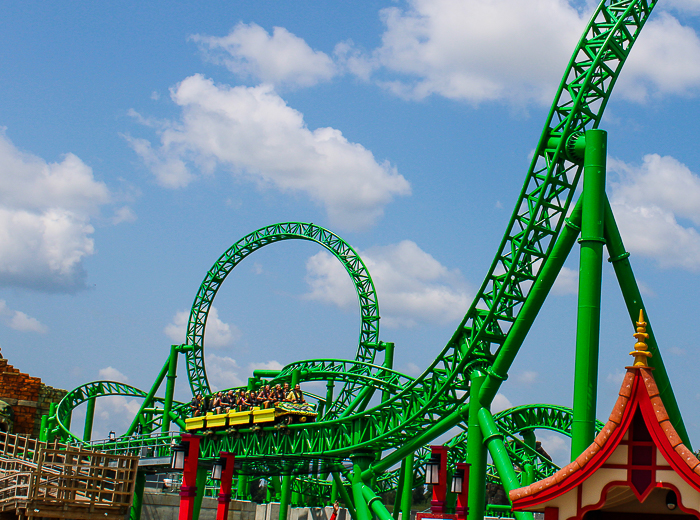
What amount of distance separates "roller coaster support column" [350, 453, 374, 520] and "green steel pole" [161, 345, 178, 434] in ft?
37.0

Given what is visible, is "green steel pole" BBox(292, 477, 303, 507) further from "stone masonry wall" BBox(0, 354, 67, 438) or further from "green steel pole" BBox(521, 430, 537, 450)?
"stone masonry wall" BBox(0, 354, 67, 438)

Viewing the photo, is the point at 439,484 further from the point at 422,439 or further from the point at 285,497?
the point at 285,497

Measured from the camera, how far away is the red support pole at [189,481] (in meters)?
15.2

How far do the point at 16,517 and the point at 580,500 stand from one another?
14.7 meters

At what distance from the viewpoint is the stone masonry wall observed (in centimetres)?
3081

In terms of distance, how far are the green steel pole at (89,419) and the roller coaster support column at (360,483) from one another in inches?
610

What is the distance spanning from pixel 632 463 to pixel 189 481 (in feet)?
36.4

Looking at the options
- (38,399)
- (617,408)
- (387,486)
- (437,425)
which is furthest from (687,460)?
(38,399)

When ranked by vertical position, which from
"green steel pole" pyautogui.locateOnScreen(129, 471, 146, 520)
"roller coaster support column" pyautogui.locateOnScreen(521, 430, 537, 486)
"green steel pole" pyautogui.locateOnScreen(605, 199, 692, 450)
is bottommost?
"green steel pole" pyautogui.locateOnScreen(129, 471, 146, 520)

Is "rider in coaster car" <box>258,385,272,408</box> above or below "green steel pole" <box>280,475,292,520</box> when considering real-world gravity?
above

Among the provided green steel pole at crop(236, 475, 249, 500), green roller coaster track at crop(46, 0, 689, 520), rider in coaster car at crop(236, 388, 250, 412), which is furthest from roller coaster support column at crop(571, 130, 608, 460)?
green steel pole at crop(236, 475, 249, 500)

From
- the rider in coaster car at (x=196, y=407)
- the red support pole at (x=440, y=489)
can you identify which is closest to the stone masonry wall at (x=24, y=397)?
the rider in coaster car at (x=196, y=407)

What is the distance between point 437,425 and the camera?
1603cm

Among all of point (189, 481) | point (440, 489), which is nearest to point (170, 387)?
point (189, 481)
